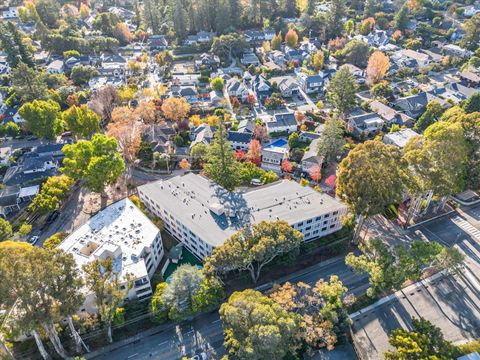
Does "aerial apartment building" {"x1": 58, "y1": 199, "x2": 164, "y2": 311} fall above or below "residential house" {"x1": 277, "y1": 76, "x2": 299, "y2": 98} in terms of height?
below

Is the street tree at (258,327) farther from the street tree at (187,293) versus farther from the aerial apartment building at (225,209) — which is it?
the aerial apartment building at (225,209)

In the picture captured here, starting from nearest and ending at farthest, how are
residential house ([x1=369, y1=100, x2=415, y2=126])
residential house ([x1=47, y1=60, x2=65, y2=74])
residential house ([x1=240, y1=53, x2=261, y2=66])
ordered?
1. residential house ([x1=369, y1=100, x2=415, y2=126])
2. residential house ([x1=47, y1=60, x2=65, y2=74])
3. residential house ([x1=240, y1=53, x2=261, y2=66])

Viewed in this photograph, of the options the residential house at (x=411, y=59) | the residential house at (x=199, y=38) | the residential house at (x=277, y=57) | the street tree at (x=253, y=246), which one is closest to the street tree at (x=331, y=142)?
the street tree at (x=253, y=246)

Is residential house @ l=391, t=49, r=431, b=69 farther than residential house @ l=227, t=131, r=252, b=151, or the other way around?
residential house @ l=391, t=49, r=431, b=69

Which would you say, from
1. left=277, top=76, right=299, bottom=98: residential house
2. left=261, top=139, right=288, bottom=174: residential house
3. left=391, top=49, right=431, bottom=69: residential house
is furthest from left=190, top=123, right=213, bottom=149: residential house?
left=391, top=49, right=431, bottom=69: residential house

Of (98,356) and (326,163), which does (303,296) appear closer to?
(98,356)

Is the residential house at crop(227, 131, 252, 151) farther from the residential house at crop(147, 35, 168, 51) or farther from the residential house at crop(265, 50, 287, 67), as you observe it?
the residential house at crop(147, 35, 168, 51)
